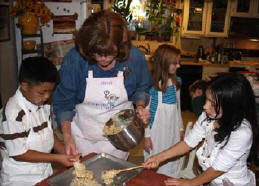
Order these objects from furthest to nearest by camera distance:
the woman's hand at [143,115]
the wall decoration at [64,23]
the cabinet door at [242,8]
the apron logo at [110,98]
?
the cabinet door at [242,8] < the wall decoration at [64,23] < the apron logo at [110,98] < the woman's hand at [143,115]

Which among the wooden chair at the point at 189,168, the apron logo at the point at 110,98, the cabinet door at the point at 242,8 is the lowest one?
the wooden chair at the point at 189,168

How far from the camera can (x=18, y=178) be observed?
1292 millimetres

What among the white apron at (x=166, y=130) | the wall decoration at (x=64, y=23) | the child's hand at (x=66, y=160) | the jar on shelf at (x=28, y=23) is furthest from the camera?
the wall decoration at (x=64, y=23)

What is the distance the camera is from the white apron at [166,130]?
231 centimetres

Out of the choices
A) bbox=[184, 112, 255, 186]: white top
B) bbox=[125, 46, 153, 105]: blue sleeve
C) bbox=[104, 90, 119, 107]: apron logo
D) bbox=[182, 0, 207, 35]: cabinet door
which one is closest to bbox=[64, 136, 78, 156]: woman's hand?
bbox=[104, 90, 119, 107]: apron logo

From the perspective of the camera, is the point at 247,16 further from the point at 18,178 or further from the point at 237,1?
the point at 18,178

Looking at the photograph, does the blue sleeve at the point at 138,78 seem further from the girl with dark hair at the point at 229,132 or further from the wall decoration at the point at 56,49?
the wall decoration at the point at 56,49

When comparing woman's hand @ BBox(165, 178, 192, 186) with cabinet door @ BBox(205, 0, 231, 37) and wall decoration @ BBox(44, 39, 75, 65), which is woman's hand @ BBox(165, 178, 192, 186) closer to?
wall decoration @ BBox(44, 39, 75, 65)

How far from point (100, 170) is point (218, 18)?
4.30 meters

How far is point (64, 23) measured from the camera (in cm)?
326

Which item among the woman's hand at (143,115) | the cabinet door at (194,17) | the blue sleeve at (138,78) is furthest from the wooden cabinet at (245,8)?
the woman's hand at (143,115)

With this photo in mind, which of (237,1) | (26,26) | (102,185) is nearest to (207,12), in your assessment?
(237,1)

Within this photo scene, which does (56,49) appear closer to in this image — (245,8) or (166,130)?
(166,130)

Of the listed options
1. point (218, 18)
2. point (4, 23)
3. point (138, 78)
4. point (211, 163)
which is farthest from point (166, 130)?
point (218, 18)
